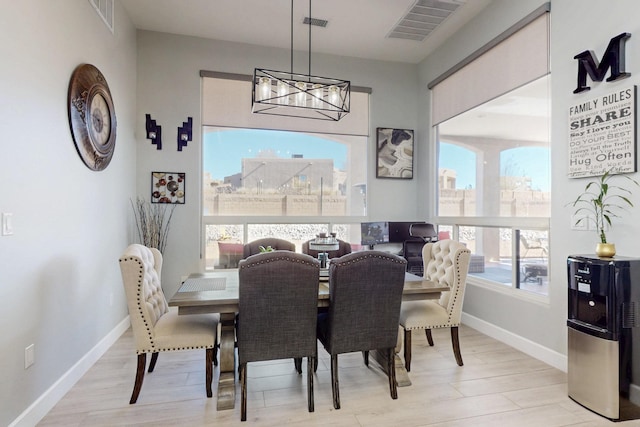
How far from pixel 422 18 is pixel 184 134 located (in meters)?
3.01

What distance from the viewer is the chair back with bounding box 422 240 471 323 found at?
2812 millimetres

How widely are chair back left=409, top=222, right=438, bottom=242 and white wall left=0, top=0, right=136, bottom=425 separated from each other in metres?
3.32

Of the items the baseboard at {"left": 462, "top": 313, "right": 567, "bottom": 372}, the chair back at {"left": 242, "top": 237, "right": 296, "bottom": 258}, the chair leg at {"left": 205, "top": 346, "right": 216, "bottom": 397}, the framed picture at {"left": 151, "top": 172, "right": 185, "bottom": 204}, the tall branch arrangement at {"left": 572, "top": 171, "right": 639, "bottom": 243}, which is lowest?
the baseboard at {"left": 462, "top": 313, "right": 567, "bottom": 372}

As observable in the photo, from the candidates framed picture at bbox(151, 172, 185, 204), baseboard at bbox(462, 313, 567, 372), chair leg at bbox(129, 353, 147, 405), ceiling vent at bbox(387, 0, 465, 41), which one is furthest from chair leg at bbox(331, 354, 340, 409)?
ceiling vent at bbox(387, 0, 465, 41)

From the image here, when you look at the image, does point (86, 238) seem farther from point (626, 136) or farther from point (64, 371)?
point (626, 136)

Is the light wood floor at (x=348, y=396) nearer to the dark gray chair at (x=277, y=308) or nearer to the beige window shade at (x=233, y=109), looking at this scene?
the dark gray chair at (x=277, y=308)

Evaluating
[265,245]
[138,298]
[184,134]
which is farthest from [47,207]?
[184,134]

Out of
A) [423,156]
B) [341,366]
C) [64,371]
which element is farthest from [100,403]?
[423,156]

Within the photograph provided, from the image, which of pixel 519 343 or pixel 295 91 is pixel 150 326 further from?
pixel 519 343

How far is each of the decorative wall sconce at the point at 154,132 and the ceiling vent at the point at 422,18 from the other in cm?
297

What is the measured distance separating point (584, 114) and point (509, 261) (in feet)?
4.92

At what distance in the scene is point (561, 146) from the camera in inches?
112

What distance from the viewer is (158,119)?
13.7ft

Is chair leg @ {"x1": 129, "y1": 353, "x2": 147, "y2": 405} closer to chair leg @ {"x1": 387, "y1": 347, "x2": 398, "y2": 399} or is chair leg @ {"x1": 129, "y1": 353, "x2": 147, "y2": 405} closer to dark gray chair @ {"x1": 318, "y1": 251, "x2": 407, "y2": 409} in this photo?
dark gray chair @ {"x1": 318, "y1": 251, "x2": 407, "y2": 409}
